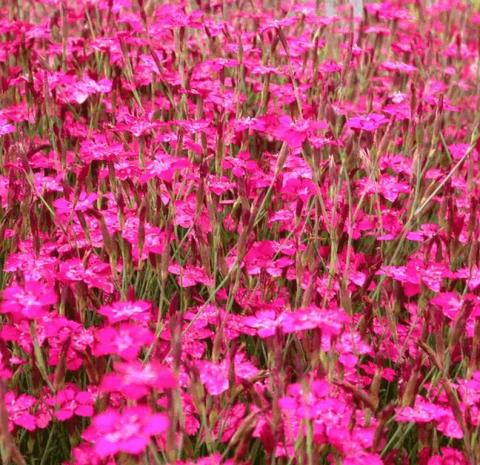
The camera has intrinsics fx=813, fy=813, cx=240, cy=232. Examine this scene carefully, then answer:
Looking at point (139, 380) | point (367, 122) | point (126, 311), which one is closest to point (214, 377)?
point (126, 311)

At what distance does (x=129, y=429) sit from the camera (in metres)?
1.24

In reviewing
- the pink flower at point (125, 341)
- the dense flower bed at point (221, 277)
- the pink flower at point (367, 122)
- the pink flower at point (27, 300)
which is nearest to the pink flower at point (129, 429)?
the dense flower bed at point (221, 277)

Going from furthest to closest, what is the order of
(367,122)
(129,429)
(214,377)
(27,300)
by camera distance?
(367,122), (214,377), (27,300), (129,429)

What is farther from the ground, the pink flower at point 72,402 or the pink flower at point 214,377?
the pink flower at point 214,377

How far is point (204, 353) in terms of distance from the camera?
2111mm

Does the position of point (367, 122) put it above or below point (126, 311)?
above

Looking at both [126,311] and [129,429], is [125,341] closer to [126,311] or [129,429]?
[129,429]

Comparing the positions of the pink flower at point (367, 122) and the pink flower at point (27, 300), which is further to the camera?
the pink flower at point (367, 122)

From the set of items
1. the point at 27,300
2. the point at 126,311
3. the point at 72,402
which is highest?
the point at 27,300

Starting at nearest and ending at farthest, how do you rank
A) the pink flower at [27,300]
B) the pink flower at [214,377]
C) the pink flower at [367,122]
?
the pink flower at [27,300]
the pink flower at [214,377]
the pink flower at [367,122]

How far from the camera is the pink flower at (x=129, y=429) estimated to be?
1.20m

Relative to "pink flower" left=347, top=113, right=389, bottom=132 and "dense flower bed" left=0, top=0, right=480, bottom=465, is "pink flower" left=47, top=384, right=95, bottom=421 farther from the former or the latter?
"pink flower" left=347, top=113, right=389, bottom=132

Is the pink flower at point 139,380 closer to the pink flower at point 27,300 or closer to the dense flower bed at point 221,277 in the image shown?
the dense flower bed at point 221,277

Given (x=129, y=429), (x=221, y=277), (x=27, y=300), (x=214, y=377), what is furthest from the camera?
(x=221, y=277)
